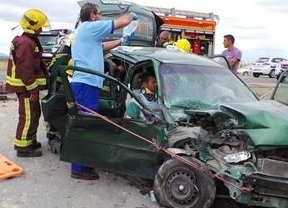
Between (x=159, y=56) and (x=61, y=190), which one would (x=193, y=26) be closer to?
(x=159, y=56)

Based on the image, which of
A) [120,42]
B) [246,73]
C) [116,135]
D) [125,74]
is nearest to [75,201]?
[116,135]

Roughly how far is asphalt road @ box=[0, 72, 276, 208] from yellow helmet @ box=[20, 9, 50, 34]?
1.71 meters

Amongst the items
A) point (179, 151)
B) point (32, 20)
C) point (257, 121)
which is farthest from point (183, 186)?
point (32, 20)

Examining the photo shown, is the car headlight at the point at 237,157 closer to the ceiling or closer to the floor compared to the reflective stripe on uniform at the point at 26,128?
closer to the ceiling

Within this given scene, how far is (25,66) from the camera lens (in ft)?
19.6

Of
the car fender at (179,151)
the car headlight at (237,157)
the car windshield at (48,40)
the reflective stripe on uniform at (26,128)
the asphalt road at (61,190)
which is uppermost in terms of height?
the car headlight at (237,157)

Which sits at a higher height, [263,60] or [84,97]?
[84,97]

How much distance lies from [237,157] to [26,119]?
3.17 m

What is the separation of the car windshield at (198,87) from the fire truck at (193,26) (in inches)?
505

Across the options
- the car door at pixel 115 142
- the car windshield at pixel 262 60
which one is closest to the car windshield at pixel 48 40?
the car door at pixel 115 142

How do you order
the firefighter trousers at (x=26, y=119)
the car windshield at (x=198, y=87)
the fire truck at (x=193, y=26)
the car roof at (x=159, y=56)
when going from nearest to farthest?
the car windshield at (x=198, y=87), the car roof at (x=159, y=56), the firefighter trousers at (x=26, y=119), the fire truck at (x=193, y=26)

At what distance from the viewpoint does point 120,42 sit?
19.6 ft

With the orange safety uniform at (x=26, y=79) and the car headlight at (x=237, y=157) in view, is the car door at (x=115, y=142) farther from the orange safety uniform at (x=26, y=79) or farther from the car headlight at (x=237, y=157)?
the orange safety uniform at (x=26, y=79)

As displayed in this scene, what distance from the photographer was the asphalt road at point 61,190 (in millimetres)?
4648
